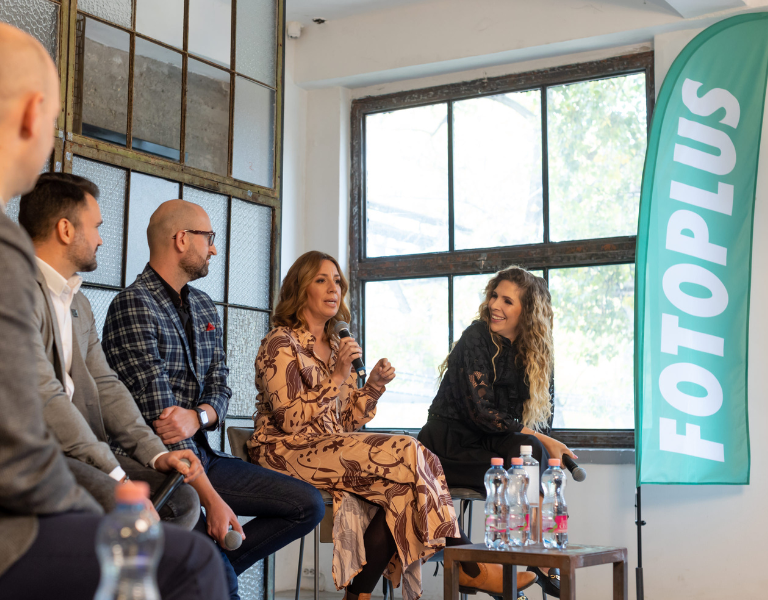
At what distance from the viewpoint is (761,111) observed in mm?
3533

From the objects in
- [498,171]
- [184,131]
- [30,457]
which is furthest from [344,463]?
[498,171]

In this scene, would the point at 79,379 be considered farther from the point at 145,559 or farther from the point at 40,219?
the point at 145,559

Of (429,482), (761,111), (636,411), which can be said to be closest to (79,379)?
(429,482)

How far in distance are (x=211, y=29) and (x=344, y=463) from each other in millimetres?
1991

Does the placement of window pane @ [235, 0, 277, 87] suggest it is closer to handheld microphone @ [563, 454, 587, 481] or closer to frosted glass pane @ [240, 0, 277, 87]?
frosted glass pane @ [240, 0, 277, 87]

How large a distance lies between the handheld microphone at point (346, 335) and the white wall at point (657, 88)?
1.47 meters

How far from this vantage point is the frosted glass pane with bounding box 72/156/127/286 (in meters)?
2.97

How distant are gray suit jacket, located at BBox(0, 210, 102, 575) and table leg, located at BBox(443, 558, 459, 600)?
1656mm

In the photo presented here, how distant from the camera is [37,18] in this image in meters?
2.78

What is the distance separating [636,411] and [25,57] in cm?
287

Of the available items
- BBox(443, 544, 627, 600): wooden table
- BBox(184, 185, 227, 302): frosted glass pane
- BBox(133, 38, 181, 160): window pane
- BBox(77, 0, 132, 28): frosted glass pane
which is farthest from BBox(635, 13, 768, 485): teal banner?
BBox(77, 0, 132, 28): frosted glass pane

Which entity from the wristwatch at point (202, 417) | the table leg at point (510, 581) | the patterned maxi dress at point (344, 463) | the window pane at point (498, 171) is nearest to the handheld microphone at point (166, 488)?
the wristwatch at point (202, 417)

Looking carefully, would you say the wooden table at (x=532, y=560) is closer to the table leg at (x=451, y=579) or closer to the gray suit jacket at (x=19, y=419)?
the table leg at (x=451, y=579)

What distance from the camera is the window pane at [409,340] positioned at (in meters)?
4.40
